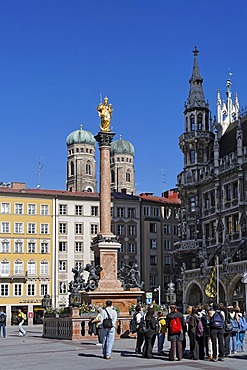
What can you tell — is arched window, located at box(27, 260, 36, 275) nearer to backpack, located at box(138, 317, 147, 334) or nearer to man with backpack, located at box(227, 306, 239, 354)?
man with backpack, located at box(227, 306, 239, 354)

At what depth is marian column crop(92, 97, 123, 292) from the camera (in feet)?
128

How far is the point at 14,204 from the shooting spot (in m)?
78.9

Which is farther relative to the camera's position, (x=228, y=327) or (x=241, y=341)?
(x=241, y=341)

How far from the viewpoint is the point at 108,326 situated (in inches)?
838

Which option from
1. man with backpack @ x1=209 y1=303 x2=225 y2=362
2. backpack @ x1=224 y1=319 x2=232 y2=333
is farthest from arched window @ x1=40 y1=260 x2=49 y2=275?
man with backpack @ x1=209 y1=303 x2=225 y2=362

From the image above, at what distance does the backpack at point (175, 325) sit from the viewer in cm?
2122

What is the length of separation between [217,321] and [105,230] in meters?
19.2

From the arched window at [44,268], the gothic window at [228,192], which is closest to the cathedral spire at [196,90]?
the gothic window at [228,192]

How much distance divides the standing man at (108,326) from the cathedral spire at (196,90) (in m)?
54.6

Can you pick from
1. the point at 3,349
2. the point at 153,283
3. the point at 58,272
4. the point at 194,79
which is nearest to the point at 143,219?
the point at 153,283

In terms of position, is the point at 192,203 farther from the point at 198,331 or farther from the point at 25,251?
the point at 198,331

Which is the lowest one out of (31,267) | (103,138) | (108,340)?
(108,340)

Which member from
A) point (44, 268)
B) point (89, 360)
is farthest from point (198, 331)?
point (44, 268)

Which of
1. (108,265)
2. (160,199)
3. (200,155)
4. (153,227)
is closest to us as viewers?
(108,265)
